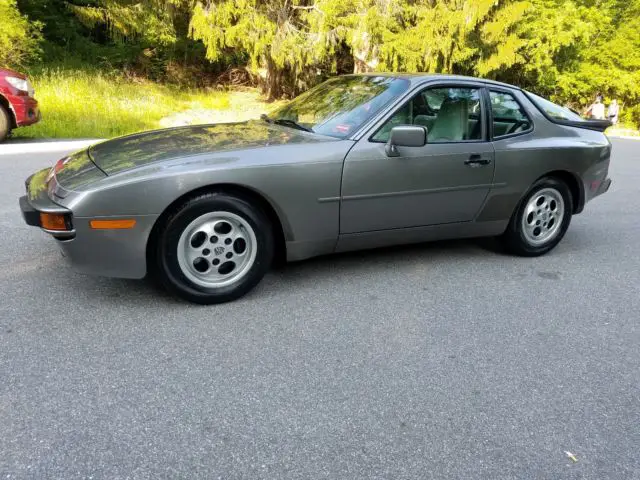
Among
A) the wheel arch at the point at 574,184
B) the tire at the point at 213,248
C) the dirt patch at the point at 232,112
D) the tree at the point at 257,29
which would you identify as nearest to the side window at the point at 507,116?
the wheel arch at the point at 574,184

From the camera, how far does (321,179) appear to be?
11.6 ft

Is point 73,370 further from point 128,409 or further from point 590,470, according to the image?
point 590,470

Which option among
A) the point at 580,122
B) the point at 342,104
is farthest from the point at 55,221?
the point at 580,122

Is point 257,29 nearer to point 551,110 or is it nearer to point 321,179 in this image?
point 551,110

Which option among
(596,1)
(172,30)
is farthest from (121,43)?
(596,1)

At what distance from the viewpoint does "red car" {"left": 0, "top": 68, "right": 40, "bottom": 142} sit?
350 inches

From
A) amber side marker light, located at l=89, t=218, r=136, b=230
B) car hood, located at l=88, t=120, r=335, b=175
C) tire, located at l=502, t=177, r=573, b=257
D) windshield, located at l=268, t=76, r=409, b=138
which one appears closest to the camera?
amber side marker light, located at l=89, t=218, r=136, b=230

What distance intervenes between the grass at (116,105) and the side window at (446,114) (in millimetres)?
9309

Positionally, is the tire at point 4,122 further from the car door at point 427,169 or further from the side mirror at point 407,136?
the side mirror at point 407,136

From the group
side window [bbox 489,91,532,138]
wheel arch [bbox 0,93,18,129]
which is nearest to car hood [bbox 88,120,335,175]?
side window [bbox 489,91,532,138]

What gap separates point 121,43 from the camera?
22031 millimetres

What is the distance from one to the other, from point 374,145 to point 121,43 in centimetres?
2139

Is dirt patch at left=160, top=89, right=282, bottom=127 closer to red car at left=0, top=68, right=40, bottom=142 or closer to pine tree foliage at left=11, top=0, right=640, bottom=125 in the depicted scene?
pine tree foliage at left=11, top=0, right=640, bottom=125

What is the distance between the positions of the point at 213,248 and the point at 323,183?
2.68 feet
